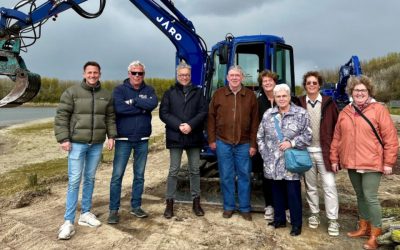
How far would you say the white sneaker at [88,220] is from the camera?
476cm

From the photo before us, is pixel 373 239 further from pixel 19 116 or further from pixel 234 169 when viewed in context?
pixel 19 116

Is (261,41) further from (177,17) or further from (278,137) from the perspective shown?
(278,137)

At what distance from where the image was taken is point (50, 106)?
7831 cm

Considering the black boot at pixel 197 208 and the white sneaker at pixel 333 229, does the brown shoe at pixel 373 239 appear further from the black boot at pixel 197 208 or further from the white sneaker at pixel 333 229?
the black boot at pixel 197 208

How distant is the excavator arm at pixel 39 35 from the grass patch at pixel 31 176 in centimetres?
274

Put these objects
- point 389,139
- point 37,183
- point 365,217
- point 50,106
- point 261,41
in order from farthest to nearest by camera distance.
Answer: point 50,106
point 37,183
point 261,41
point 365,217
point 389,139

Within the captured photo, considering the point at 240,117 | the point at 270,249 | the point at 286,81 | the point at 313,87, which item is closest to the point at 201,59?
the point at 286,81

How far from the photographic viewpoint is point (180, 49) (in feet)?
22.7

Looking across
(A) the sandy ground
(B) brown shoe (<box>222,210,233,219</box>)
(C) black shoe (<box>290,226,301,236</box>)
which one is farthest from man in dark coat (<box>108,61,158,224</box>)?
(C) black shoe (<box>290,226,301,236</box>)

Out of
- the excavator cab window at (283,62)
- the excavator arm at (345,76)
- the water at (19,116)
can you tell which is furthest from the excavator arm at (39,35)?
the water at (19,116)

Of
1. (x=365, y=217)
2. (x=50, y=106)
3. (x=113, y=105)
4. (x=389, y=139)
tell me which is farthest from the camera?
(x=50, y=106)

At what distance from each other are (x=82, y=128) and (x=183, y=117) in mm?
1335

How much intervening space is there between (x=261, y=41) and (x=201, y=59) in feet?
4.19

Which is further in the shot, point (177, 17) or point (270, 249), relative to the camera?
point (177, 17)
